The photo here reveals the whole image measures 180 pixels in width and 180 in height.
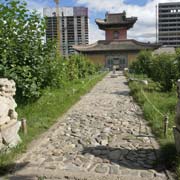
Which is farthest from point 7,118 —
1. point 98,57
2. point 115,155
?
point 98,57

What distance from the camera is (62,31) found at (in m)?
40.0

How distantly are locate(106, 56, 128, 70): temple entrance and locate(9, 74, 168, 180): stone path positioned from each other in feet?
116

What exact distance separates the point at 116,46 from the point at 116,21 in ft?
17.8

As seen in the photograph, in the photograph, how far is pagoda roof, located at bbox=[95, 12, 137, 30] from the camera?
4399 centimetres

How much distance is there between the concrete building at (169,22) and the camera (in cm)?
6925

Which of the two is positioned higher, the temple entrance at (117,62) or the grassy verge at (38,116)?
the temple entrance at (117,62)

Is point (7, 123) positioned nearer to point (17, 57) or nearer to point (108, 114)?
point (17, 57)

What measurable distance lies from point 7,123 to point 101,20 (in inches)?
1685

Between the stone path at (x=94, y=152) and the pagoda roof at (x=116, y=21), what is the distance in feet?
127

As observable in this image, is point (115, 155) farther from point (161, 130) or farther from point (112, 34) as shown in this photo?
point (112, 34)

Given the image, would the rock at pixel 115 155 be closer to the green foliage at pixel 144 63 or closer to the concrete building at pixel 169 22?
the green foliage at pixel 144 63

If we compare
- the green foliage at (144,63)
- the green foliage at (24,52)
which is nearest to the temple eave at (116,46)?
the green foliage at (144,63)

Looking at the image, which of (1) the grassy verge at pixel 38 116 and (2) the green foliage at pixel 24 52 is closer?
(1) the grassy verge at pixel 38 116

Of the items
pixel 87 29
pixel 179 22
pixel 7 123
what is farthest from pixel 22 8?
pixel 179 22
